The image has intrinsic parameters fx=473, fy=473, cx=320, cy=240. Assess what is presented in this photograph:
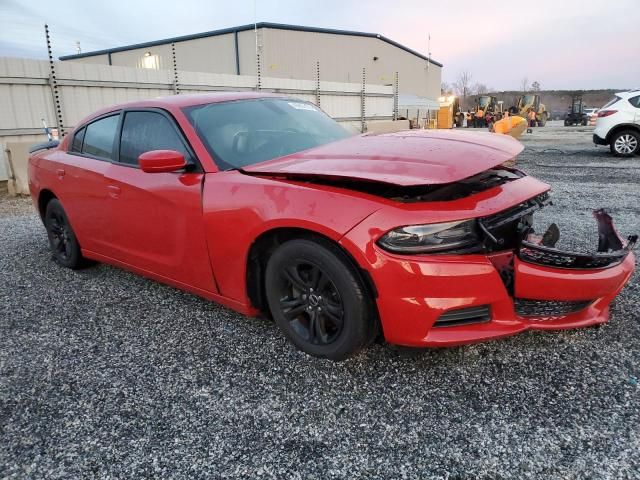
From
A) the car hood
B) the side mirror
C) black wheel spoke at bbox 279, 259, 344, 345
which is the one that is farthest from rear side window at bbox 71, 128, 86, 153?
black wheel spoke at bbox 279, 259, 344, 345

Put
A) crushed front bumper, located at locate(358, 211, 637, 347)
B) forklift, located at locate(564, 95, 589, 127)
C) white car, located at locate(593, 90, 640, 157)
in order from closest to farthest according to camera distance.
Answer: crushed front bumper, located at locate(358, 211, 637, 347), white car, located at locate(593, 90, 640, 157), forklift, located at locate(564, 95, 589, 127)

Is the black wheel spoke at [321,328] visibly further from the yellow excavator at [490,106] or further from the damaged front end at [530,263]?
the yellow excavator at [490,106]

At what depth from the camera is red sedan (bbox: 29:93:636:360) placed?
2.13 metres

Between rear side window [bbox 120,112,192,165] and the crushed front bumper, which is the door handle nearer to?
rear side window [bbox 120,112,192,165]

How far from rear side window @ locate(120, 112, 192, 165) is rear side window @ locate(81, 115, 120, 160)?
6.0 inches

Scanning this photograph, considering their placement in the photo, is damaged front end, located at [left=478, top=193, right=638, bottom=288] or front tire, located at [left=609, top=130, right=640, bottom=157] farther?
front tire, located at [left=609, top=130, right=640, bottom=157]

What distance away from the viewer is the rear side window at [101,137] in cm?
358

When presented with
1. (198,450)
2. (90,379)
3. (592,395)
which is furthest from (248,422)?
(592,395)

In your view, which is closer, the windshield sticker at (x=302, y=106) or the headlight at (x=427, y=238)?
the headlight at (x=427, y=238)

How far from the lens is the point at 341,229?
2166mm

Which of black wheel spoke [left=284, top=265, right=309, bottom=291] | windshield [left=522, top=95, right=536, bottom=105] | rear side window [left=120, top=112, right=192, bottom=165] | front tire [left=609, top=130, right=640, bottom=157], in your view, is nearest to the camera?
black wheel spoke [left=284, top=265, right=309, bottom=291]

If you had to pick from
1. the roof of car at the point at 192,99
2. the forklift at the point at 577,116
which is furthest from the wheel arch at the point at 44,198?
the forklift at the point at 577,116

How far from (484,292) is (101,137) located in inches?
122

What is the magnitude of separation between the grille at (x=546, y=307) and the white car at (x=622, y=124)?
11.5m
